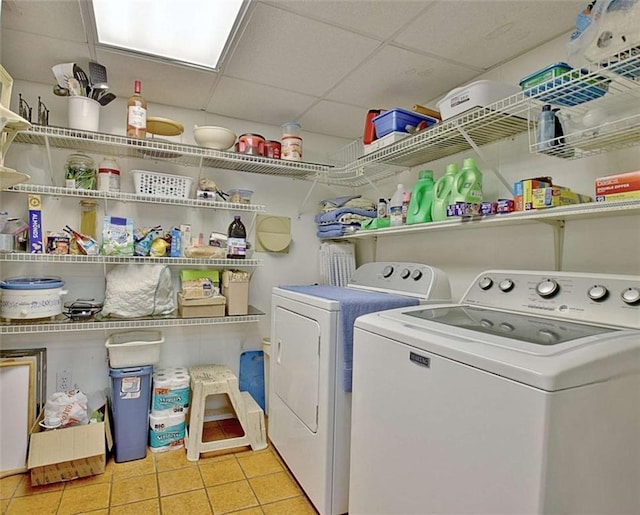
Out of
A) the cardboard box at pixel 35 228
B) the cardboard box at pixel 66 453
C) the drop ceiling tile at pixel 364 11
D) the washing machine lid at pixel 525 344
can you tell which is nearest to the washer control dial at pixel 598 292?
the washing machine lid at pixel 525 344

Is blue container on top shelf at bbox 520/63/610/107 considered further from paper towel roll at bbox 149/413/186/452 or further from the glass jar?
paper towel roll at bbox 149/413/186/452

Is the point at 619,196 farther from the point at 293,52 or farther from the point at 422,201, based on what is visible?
the point at 293,52

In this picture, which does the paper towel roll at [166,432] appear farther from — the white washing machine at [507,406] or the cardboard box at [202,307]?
the white washing machine at [507,406]

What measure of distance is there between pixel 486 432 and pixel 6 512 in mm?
2022

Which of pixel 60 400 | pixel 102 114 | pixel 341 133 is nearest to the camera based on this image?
pixel 60 400

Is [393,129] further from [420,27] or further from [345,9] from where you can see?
[345,9]

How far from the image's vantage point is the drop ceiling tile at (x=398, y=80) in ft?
6.24

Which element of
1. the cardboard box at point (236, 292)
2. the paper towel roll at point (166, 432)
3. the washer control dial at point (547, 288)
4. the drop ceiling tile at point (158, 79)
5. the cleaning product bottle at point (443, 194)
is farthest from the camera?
the cardboard box at point (236, 292)

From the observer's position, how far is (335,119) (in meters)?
2.69

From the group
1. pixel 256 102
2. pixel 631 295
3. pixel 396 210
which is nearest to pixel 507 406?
pixel 631 295

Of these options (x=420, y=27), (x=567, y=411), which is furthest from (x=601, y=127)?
(x=567, y=411)

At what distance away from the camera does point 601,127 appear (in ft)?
4.09

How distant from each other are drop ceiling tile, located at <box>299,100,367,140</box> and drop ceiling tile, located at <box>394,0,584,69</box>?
0.77 m

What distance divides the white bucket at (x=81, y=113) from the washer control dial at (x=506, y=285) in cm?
212
